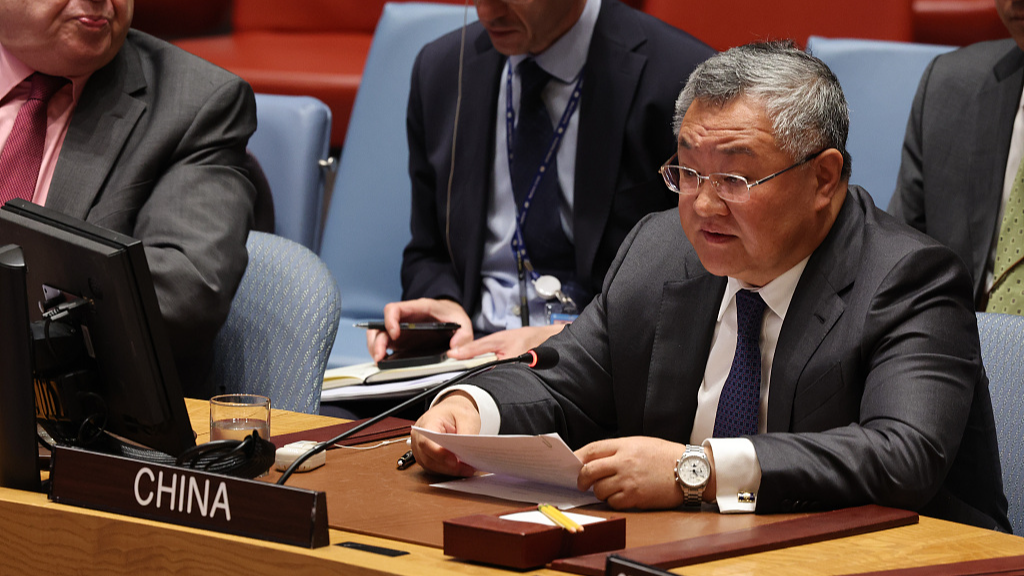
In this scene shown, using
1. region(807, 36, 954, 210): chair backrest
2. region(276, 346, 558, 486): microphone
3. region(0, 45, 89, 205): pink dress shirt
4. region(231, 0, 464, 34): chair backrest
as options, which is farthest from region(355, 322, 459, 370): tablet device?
region(231, 0, 464, 34): chair backrest

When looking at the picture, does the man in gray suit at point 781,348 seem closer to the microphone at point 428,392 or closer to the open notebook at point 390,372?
the microphone at point 428,392

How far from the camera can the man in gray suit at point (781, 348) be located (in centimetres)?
140

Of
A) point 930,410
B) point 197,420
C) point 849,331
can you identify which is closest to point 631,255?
point 849,331

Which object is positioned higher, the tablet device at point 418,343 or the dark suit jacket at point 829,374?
the dark suit jacket at point 829,374

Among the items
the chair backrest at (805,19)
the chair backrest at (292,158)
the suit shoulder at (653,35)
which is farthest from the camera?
the chair backrest at (805,19)

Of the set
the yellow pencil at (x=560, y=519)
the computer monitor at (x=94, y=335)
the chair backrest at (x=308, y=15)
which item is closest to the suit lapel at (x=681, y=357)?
the yellow pencil at (x=560, y=519)

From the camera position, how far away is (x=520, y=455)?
1373 mm

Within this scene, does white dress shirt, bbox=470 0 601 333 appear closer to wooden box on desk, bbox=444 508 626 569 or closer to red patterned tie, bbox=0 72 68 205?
red patterned tie, bbox=0 72 68 205

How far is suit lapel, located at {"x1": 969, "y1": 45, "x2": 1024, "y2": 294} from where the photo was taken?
259 centimetres

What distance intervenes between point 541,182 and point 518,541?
5.54 feet

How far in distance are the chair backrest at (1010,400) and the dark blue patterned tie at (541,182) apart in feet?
3.61

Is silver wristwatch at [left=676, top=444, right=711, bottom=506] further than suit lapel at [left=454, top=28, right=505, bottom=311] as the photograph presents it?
No

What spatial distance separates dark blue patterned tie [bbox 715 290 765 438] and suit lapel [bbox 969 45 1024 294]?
3.63 ft

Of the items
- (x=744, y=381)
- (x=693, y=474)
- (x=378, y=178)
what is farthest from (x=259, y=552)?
(x=378, y=178)
